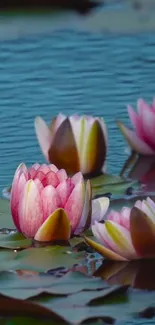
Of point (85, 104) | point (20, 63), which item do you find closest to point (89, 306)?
point (85, 104)

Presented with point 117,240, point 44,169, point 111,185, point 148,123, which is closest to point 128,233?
point 117,240

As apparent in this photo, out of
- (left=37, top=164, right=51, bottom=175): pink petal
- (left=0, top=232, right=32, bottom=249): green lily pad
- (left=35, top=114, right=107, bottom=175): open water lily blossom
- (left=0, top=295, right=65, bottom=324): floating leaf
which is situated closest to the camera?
(left=0, top=295, right=65, bottom=324): floating leaf

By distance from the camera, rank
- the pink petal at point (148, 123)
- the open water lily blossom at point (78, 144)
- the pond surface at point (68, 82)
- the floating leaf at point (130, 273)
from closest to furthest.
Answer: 1. the floating leaf at point (130, 273)
2. the open water lily blossom at point (78, 144)
3. the pink petal at point (148, 123)
4. the pond surface at point (68, 82)

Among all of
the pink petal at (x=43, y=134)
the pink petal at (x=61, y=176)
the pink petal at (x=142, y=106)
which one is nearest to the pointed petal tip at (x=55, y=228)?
the pink petal at (x=61, y=176)

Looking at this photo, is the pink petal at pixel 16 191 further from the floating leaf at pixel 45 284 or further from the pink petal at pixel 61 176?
the floating leaf at pixel 45 284

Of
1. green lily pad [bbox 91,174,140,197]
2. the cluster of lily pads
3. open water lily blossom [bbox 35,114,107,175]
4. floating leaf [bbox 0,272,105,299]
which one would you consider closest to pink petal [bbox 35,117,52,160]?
open water lily blossom [bbox 35,114,107,175]

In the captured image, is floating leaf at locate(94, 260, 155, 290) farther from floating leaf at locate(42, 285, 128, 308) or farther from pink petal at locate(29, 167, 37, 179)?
pink petal at locate(29, 167, 37, 179)
